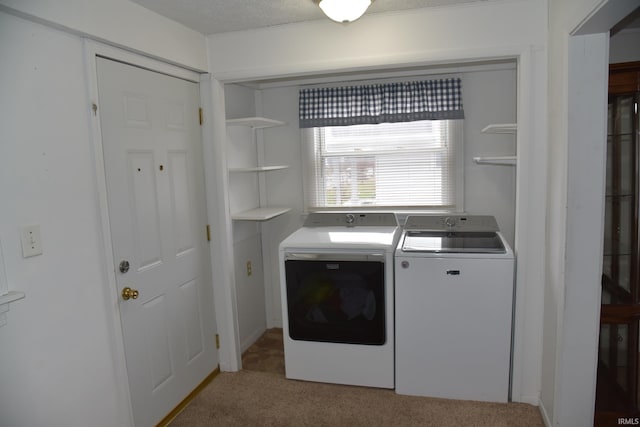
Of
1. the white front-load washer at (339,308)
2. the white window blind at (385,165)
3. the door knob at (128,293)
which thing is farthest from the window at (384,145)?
the door knob at (128,293)

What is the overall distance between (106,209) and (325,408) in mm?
1687

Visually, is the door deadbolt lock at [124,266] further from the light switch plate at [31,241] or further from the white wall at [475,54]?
the white wall at [475,54]

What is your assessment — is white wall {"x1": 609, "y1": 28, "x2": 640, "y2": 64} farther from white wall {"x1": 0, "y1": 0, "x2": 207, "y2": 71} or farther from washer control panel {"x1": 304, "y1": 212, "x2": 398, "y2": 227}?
white wall {"x1": 0, "y1": 0, "x2": 207, "y2": 71}

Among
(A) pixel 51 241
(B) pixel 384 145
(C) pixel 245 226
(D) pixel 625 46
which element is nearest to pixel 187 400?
(C) pixel 245 226

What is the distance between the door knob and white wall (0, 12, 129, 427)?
0.12m

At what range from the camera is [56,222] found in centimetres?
178

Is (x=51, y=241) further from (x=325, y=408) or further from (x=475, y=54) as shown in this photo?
(x=475, y=54)

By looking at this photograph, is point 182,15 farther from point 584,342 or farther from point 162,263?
point 584,342

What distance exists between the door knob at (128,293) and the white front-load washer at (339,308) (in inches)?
36.6

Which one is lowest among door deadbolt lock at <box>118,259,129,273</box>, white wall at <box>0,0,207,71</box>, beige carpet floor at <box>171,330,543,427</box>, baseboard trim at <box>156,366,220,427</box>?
beige carpet floor at <box>171,330,543,427</box>

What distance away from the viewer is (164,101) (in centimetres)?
244

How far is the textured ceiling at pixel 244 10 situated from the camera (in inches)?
86.6

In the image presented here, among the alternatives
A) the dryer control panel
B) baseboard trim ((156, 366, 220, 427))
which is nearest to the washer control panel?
the dryer control panel

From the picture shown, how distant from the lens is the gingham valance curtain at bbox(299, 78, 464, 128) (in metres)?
3.16
